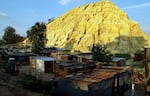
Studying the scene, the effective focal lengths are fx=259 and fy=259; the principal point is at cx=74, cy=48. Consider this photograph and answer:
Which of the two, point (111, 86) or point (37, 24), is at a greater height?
point (37, 24)

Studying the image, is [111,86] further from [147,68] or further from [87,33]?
[87,33]

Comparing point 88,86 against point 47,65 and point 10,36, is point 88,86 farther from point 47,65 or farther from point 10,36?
point 10,36

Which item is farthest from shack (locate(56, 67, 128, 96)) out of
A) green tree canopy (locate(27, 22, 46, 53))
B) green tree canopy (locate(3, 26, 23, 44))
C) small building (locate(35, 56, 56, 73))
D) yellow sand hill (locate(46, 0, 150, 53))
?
green tree canopy (locate(3, 26, 23, 44))

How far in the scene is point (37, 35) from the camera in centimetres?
4003

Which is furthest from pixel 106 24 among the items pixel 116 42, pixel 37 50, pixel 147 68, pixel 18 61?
pixel 147 68

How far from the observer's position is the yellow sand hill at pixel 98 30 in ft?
203

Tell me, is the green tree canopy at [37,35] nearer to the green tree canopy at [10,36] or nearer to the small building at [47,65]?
the small building at [47,65]

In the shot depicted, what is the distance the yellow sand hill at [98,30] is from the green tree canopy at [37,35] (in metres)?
20.1

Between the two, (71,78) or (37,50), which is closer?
(71,78)

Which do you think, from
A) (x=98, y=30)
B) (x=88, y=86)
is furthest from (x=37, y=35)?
(x=98, y=30)

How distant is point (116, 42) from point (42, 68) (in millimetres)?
36954

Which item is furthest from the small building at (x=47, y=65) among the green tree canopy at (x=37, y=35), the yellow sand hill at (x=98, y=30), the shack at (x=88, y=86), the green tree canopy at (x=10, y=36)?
the green tree canopy at (x=10, y=36)

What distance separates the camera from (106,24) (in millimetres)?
66188

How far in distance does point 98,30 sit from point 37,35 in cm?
2797
